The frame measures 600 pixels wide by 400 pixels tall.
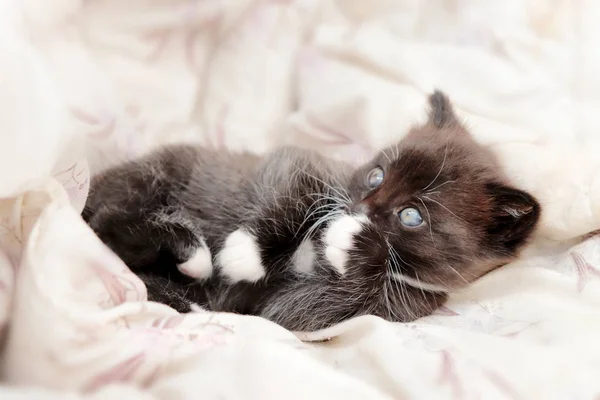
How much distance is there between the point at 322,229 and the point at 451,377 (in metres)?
0.57

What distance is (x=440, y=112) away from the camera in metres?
1.65

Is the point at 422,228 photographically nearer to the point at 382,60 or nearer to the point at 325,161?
the point at 325,161

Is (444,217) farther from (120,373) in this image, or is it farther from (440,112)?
(120,373)

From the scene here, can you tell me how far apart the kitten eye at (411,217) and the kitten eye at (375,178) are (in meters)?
0.14

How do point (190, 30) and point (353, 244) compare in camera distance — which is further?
point (190, 30)

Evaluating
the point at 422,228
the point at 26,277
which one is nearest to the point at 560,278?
the point at 422,228

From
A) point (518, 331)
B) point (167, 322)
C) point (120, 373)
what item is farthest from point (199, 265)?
point (518, 331)

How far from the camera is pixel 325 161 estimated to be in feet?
5.58

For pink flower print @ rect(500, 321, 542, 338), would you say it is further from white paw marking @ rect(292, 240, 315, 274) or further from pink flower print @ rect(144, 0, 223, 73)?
pink flower print @ rect(144, 0, 223, 73)

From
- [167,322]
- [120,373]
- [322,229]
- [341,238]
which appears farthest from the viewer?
[322,229]

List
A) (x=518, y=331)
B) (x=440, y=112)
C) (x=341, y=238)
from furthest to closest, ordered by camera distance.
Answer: (x=440, y=112)
(x=341, y=238)
(x=518, y=331)

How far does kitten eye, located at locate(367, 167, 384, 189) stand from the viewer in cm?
154

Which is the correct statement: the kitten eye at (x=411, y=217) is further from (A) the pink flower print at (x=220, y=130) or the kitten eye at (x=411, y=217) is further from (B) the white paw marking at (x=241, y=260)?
(A) the pink flower print at (x=220, y=130)

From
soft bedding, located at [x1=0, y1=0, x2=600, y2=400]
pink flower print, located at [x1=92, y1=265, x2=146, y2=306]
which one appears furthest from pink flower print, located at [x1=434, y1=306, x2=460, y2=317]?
pink flower print, located at [x1=92, y1=265, x2=146, y2=306]
